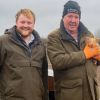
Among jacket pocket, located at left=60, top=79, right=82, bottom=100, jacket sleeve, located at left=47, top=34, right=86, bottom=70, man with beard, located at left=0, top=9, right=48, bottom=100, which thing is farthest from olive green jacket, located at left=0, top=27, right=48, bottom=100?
jacket pocket, located at left=60, top=79, right=82, bottom=100

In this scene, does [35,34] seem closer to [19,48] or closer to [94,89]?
[19,48]

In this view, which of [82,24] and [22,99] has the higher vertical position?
[82,24]

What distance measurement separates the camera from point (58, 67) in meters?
6.08

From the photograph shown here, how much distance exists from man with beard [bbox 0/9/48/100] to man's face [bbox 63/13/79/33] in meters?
0.47

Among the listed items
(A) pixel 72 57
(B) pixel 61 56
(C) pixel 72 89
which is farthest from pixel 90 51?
(C) pixel 72 89

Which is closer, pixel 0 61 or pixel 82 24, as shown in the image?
pixel 0 61

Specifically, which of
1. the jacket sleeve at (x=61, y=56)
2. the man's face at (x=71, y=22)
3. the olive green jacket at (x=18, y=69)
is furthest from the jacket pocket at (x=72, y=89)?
the man's face at (x=71, y=22)

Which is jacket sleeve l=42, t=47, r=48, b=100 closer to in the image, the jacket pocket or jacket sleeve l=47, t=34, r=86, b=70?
jacket sleeve l=47, t=34, r=86, b=70

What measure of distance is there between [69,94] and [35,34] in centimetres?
94

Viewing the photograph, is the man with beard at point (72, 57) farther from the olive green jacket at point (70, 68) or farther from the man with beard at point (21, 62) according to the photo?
the man with beard at point (21, 62)

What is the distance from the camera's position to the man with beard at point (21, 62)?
5914 millimetres

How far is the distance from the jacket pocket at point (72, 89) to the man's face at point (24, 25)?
84 cm

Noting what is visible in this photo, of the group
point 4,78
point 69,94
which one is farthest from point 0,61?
point 69,94

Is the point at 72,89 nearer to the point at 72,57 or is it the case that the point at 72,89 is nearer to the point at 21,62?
the point at 72,57
